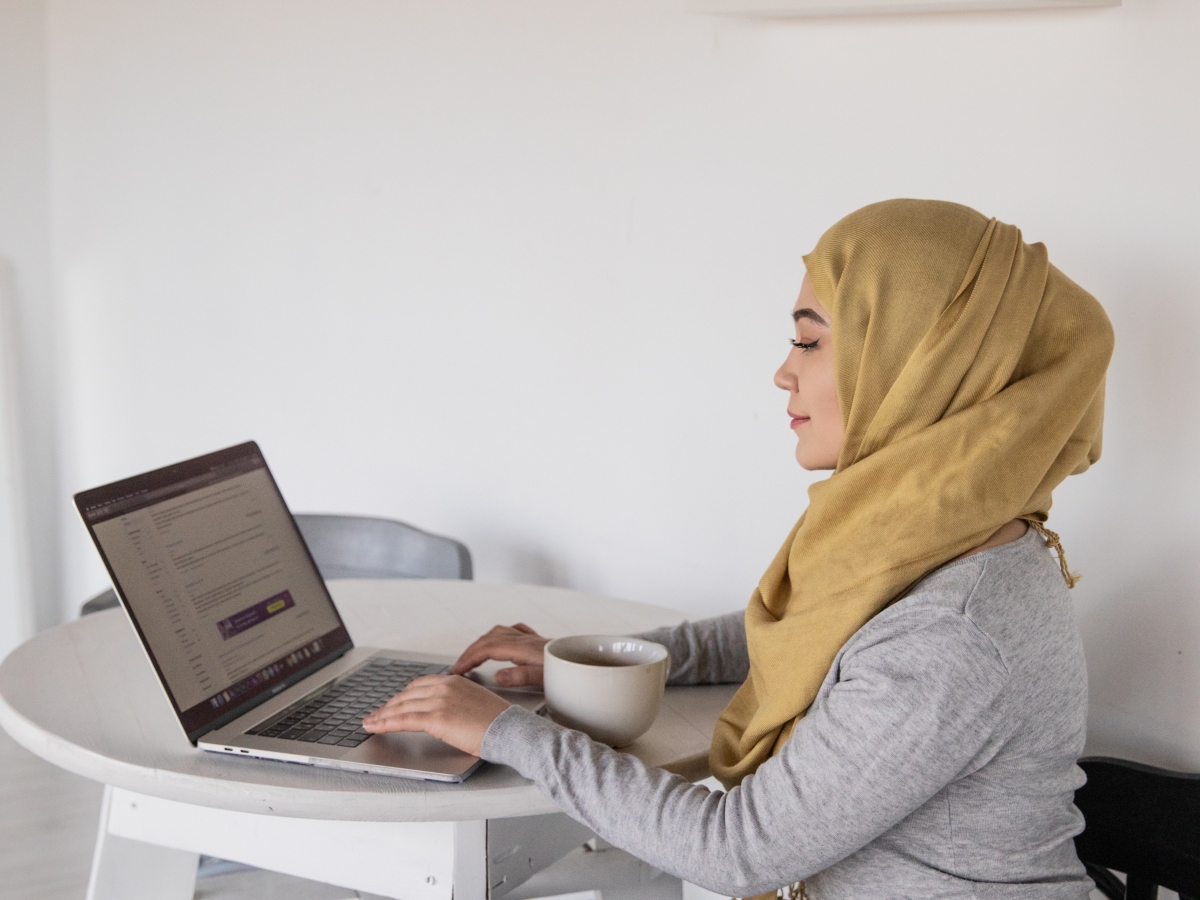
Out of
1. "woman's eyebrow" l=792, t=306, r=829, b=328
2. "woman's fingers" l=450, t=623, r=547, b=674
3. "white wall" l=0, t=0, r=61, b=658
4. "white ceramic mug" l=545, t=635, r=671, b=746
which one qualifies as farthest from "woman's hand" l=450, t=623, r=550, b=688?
"white wall" l=0, t=0, r=61, b=658

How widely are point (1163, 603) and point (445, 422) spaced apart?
57.7 inches

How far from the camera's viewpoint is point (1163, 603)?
1437 millimetres

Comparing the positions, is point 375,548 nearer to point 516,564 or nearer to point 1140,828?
point 516,564

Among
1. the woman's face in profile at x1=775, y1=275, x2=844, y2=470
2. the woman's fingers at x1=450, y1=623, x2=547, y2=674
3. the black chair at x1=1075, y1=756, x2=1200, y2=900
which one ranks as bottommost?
the black chair at x1=1075, y1=756, x2=1200, y2=900

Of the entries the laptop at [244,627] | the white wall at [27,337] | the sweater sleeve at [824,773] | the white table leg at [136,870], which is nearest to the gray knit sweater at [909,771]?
the sweater sleeve at [824,773]

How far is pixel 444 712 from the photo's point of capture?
3.29 feet

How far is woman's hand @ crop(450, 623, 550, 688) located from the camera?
3.95 ft

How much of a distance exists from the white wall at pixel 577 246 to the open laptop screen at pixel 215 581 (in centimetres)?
91

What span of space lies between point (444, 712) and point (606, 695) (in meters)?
0.15

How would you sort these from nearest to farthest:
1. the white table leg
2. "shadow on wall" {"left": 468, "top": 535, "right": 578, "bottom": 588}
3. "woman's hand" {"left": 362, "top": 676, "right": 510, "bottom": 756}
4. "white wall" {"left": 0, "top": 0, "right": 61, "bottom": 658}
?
1. "woman's hand" {"left": 362, "top": 676, "right": 510, "bottom": 756}
2. the white table leg
3. "shadow on wall" {"left": 468, "top": 535, "right": 578, "bottom": 588}
4. "white wall" {"left": 0, "top": 0, "right": 61, "bottom": 658}

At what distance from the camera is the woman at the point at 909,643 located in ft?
2.97

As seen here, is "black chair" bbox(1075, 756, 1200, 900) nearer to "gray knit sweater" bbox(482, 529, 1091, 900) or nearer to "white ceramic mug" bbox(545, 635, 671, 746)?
"gray knit sweater" bbox(482, 529, 1091, 900)

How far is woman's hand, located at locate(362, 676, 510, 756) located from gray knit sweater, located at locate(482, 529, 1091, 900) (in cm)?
2

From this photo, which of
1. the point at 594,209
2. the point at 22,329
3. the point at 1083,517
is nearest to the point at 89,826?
the point at 22,329
